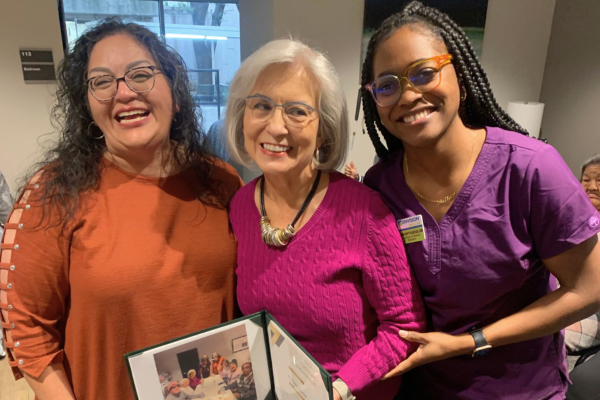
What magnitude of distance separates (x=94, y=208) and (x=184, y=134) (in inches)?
14.8

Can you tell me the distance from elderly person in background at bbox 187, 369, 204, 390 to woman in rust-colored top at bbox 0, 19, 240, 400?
207 mm

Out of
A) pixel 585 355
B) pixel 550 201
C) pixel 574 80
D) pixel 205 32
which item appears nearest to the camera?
pixel 550 201

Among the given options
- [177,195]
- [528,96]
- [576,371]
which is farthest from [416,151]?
[528,96]

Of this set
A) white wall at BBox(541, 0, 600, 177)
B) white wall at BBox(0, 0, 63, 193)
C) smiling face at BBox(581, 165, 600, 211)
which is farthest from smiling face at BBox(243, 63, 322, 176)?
white wall at BBox(541, 0, 600, 177)

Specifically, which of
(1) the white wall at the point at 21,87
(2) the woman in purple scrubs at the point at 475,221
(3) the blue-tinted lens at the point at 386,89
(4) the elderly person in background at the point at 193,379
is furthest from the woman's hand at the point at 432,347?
(1) the white wall at the point at 21,87

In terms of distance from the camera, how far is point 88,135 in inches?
51.2

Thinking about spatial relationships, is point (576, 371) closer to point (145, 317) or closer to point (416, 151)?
point (416, 151)

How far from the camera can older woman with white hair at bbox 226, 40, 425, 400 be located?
1.07 meters

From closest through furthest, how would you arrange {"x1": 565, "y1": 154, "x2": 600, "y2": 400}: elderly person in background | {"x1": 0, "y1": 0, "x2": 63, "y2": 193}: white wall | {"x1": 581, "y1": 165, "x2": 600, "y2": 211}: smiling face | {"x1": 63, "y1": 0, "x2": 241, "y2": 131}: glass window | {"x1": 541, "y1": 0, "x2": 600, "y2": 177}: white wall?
{"x1": 565, "y1": 154, "x2": 600, "y2": 400}: elderly person in background, {"x1": 581, "y1": 165, "x2": 600, "y2": 211}: smiling face, {"x1": 0, "y1": 0, "x2": 63, "y2": 193}: white wall, {"x1": 541, "y1": 0, "x2": 600, "y2": 177}: white wall, {"x1": 63, "y1": 0, "x2": 241, "y2": 131}: glass window

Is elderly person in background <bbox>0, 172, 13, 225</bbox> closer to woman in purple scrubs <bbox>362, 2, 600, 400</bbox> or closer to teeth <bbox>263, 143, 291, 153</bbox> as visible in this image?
teeth <bbox>263, 143, 291, 153</bbox>

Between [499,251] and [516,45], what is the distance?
3.85m

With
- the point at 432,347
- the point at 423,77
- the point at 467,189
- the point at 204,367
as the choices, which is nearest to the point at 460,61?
the point at 423,77

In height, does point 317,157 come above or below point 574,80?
below

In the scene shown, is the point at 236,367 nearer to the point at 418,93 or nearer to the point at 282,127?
the point at 282,127
